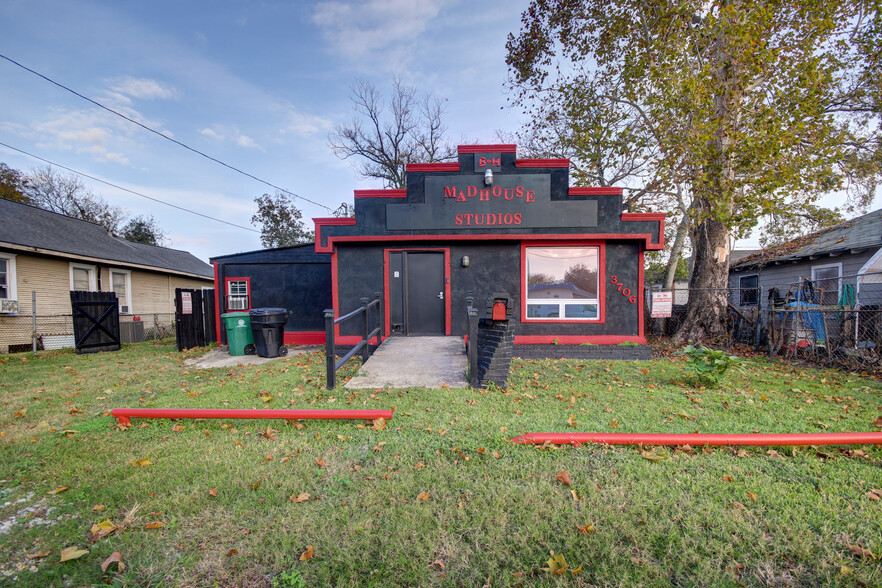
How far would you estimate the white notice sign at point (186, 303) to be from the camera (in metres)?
9.10

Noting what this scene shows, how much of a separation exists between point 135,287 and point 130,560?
55.9 ft

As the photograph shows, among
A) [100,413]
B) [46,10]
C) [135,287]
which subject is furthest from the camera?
[135,287]

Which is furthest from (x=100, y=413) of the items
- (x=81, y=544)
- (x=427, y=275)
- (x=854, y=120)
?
(x=854, y=120)

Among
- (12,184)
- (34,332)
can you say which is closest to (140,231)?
(12,184)

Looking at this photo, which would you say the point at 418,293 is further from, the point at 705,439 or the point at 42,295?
the point at 42,295

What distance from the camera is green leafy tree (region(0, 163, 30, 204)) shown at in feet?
67.6

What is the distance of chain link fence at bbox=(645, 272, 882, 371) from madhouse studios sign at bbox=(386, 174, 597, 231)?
295 cm

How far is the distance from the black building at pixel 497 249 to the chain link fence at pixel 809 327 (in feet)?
4.90

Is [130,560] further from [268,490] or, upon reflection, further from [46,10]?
[46,10]

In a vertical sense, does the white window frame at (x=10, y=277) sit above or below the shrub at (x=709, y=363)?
above

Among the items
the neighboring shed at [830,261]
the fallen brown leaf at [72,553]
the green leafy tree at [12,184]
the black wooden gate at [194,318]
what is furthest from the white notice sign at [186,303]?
the green leafy tree at [12,184]

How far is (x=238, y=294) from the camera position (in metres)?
9.62

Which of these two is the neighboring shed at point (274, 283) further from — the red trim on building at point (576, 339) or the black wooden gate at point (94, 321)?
the red trim on building at point (576, 339)

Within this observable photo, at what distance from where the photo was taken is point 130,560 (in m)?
1.77
